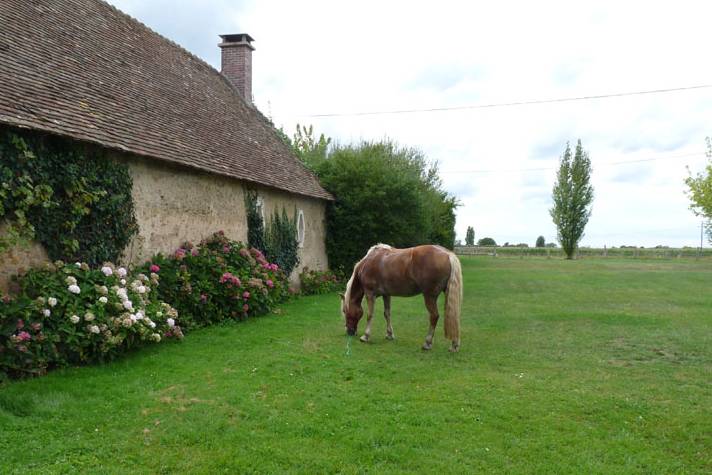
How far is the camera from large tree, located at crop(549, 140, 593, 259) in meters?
57.2

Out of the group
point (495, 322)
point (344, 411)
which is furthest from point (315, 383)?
point (495, 322)

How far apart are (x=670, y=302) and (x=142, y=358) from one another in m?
14.6

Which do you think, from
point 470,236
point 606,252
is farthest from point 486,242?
point 606,252

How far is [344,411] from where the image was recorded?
5652mm

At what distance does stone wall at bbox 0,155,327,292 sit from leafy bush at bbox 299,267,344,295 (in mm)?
3110

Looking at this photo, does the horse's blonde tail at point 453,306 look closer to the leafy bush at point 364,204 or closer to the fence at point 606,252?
the leafy bush at point 364,204

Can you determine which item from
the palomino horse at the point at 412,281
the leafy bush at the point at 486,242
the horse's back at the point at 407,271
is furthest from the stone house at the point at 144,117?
the leafy bush at the point at 486,242

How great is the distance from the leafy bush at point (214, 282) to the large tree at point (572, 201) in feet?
167

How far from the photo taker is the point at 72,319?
6820 mm

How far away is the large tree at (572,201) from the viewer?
57.2 m

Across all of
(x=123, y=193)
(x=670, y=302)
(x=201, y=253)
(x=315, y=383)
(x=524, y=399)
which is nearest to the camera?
(x=524, y=399)

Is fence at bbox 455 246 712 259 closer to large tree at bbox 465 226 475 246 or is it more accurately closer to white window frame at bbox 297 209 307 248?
large tree at bbox 465 226 475 246

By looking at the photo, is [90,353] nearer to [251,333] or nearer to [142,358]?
[142,358]

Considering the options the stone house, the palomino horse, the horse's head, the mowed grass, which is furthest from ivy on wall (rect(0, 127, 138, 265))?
the palomino horse
